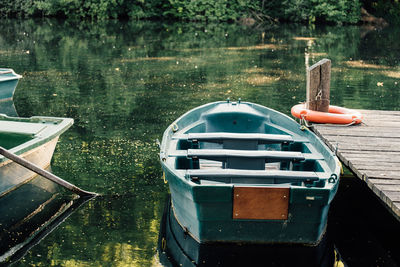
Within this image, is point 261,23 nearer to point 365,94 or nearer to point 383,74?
point 383,74

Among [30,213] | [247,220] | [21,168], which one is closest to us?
[247,220]

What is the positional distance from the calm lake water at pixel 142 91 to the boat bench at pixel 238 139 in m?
1.00

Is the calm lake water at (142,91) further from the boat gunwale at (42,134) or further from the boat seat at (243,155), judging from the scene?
the boat seat at (243,155)

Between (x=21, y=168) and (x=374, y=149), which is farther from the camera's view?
(x=21, y=168)

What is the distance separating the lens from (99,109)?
10.4 meters

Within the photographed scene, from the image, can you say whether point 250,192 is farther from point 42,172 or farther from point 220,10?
point 220,10

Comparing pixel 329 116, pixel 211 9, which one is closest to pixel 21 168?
pixel 329 116

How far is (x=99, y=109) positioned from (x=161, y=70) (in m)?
4.80

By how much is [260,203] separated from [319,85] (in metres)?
3.07

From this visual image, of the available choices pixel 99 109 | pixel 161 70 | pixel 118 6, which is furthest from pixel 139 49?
pixel 118 6

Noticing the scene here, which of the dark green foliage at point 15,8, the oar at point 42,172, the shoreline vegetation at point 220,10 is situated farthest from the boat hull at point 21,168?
the dark green foliage at point 15,8

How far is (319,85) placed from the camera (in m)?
7.04

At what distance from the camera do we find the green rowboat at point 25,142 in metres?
6.07

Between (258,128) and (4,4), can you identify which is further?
(4,4)
